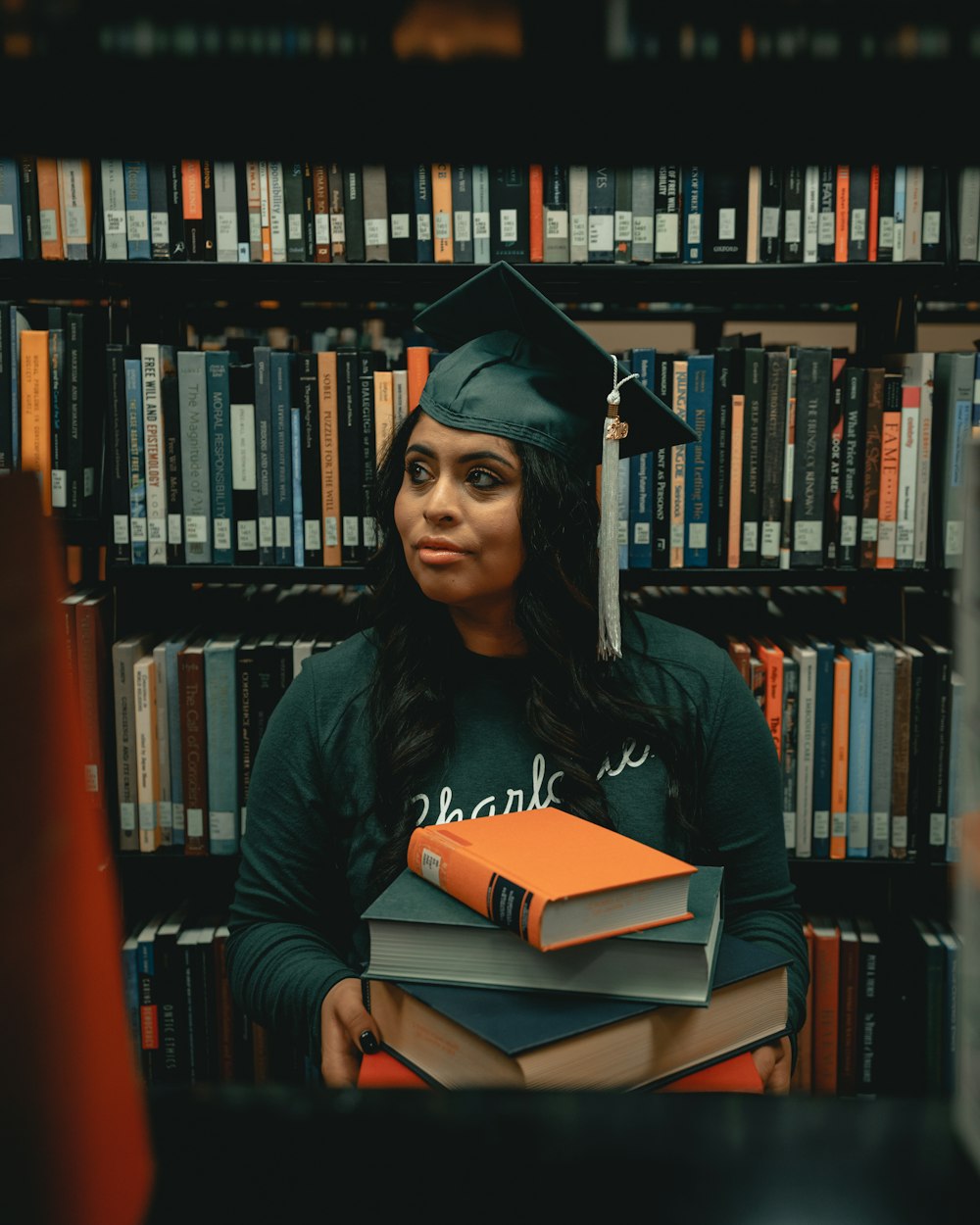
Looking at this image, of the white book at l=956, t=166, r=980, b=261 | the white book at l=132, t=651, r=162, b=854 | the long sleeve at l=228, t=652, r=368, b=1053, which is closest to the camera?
the long sleeve at l=228, t=652, r=368, b=1053

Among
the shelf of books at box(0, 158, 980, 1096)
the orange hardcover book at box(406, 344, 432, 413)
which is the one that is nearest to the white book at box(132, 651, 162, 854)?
the shelf of books at box(0, 158, 980, 1096)

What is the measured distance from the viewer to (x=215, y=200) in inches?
62.9

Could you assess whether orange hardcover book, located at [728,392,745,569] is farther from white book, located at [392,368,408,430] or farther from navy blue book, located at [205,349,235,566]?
navy blue book, located at [205,349,235,566]

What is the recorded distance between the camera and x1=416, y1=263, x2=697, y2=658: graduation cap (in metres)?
1.18

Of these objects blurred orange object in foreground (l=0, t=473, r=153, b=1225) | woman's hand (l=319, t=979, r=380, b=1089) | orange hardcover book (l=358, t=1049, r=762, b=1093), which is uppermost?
blurred orange object in foreground (l=0, t=473, r=153, b=1225)

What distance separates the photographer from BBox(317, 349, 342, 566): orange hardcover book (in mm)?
1625

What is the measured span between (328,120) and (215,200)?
149 centimetres

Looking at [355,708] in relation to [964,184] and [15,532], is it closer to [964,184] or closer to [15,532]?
[15,532]

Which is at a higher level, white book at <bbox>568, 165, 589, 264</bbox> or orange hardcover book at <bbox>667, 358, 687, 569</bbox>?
white book at <bbox>568, 165, 589, 264</bbox>

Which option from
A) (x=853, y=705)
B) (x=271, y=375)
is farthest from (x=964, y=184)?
(x=271, y=375)

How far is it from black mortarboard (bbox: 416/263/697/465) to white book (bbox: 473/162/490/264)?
401mm

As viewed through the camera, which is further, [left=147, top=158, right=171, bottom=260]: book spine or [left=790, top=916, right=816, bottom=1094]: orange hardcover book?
[left=790, top=916, right=816, bottom=1094]: orange hardcover book

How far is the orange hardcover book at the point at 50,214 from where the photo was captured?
63.2 inches

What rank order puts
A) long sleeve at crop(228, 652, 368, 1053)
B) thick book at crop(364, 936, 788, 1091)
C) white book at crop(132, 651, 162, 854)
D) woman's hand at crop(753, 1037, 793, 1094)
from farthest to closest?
1. white book at crop(132, 651, 162, 854)
2. long sleeve at crop(228, 652, 368, 1053)
3. woman's hand at crop(753, 1037, 793, 1094)
4. thick book at crop(364, 936, 788, 1091)
